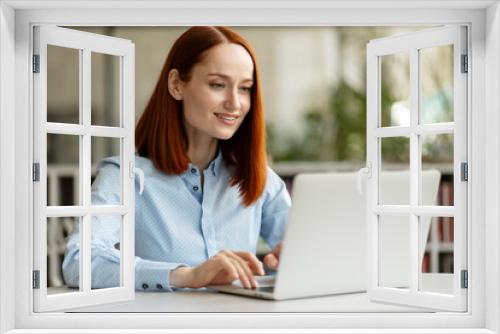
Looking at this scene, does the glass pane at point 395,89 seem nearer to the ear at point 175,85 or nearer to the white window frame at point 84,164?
the ear at point 175,85

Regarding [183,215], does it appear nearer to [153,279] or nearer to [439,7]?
[153,279]

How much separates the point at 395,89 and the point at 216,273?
3954 mm

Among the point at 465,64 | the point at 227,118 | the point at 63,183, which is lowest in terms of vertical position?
the point at 63,183

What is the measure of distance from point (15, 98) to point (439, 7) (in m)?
1.37

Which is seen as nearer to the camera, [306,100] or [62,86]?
[62,86]

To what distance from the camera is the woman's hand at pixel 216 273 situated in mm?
2996

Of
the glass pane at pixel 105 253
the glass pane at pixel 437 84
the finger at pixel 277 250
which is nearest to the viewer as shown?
the glass pane at pixel 105 253

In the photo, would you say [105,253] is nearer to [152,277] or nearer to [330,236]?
[152,277]

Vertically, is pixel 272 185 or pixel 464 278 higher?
pixel 272 185

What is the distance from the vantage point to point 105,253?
3.03m

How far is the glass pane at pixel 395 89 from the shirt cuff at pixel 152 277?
3.69m

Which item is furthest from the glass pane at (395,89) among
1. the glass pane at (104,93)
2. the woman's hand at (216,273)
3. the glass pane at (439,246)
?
the woman's hand at (216,273)

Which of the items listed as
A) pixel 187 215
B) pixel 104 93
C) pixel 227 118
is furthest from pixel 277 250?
pixel 104 93

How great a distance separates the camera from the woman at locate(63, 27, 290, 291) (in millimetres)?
3611
